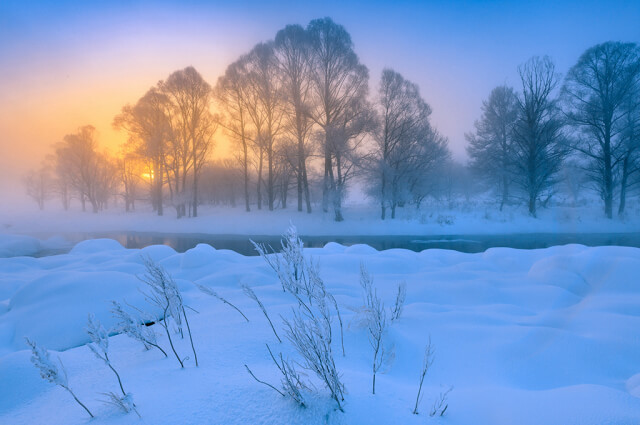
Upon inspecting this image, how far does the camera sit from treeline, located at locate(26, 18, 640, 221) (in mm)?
17109

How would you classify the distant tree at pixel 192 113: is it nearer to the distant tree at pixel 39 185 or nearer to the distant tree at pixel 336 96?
the distant tree at pixel 336 96

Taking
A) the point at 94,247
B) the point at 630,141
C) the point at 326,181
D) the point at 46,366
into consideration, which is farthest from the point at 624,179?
the point at 94,247

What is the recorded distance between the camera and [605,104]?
55.3 feet

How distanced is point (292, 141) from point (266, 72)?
5133 millimetres

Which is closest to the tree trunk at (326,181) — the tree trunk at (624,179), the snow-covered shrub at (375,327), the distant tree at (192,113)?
the distant tree at (192,113)

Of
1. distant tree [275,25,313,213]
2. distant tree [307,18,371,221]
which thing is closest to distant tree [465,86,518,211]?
distant tree [307,18,371,221]

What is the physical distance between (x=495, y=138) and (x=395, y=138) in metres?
11.0

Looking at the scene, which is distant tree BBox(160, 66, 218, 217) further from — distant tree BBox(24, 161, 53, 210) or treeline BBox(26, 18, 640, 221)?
distant tree BBox(24, 161, 53, 210)

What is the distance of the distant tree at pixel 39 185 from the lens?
4200 cm

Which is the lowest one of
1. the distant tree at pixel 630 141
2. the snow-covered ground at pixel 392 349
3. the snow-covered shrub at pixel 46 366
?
the snow-covered ground at pixel 392 349

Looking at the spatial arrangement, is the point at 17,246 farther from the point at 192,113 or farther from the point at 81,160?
the point at 81,160

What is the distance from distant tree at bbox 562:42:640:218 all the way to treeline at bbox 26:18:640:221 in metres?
0.06

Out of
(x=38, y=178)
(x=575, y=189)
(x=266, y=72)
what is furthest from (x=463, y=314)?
(x=38, y=178)

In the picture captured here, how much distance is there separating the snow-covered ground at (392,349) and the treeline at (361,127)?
45.3 ft
